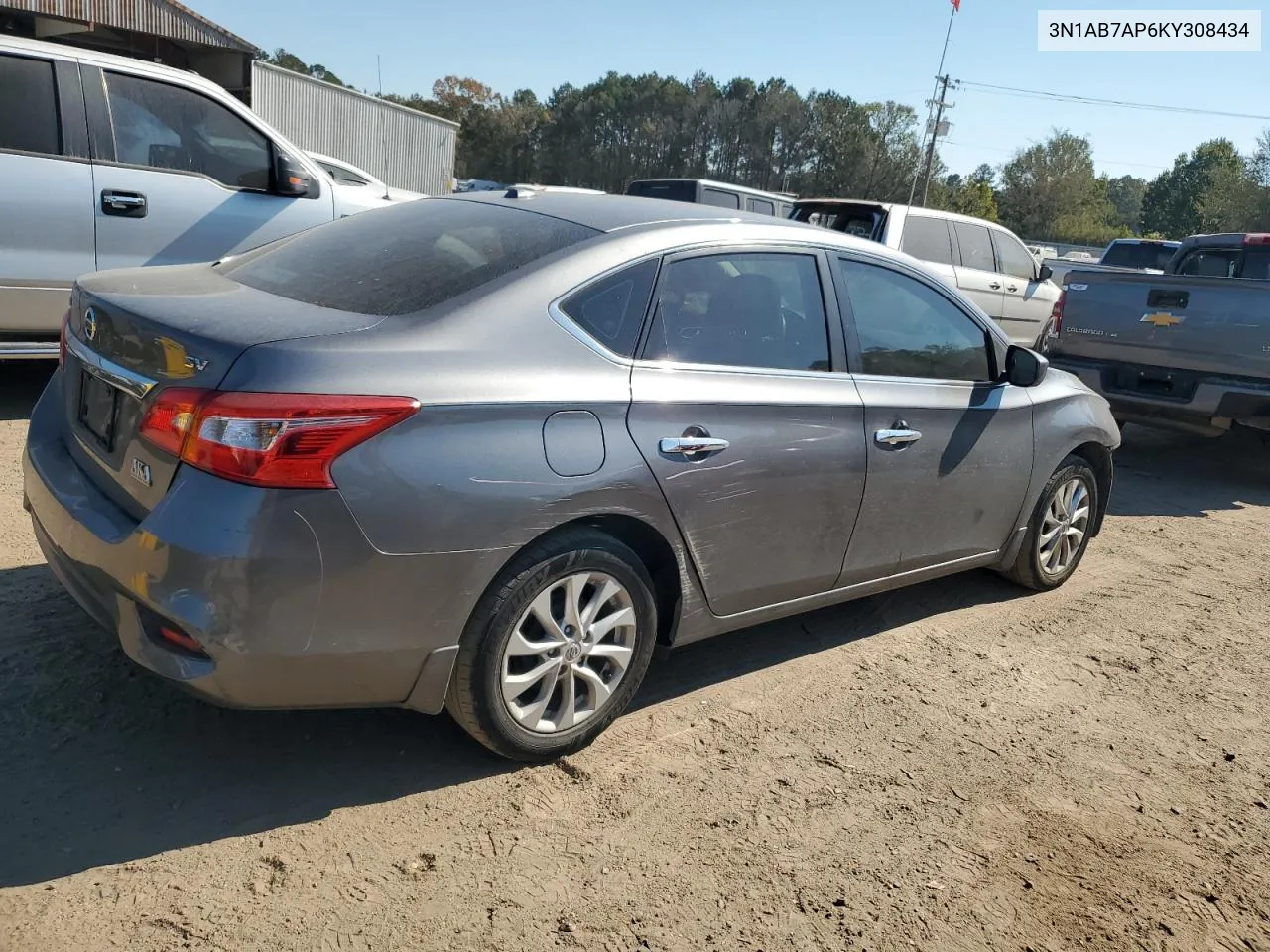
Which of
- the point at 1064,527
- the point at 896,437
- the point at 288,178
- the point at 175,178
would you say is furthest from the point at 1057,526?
the point at 175,178

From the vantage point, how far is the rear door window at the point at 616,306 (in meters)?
3.06

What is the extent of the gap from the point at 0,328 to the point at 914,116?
206 feet

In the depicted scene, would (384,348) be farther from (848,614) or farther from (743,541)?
(848,614)

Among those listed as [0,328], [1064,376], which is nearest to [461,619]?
[1064,376]

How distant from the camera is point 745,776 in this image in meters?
3.21

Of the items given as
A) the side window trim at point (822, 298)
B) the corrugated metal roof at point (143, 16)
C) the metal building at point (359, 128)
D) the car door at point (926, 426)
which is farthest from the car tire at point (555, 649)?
the metal building at point (359, 128)

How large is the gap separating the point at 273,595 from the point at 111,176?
4.56 meters

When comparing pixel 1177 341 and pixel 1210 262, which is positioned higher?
pixel 1210 262

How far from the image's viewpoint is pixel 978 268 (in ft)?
38.2

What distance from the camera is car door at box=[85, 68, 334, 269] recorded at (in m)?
6.00

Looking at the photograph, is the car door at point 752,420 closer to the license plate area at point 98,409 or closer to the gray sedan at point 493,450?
the gray sedan at point 493,450

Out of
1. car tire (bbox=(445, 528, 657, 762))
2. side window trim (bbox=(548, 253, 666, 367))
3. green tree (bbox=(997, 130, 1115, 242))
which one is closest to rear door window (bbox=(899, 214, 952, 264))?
side window trim (bbox=(548, 253, 666, 367))

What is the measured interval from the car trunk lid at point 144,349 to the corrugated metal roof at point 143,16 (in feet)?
51.5

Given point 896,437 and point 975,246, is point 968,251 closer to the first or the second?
point 975,246
